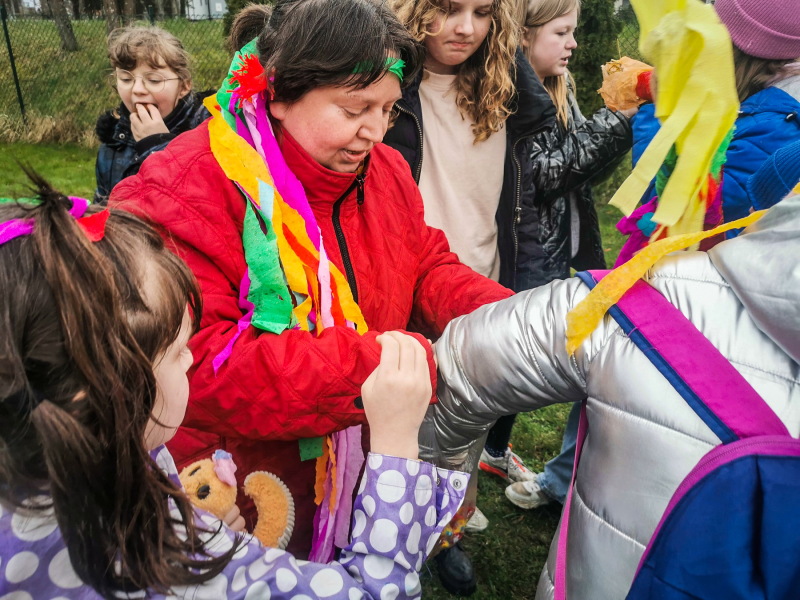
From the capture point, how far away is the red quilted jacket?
130 centimetres

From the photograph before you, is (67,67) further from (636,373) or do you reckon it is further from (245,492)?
(636,373)

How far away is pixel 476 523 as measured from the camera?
2807 millimetres

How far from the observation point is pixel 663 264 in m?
0.98

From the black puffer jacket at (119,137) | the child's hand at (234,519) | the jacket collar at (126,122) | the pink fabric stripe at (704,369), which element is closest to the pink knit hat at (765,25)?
the pink fabric stripe at (704,369)

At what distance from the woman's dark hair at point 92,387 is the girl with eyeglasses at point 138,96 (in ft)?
8.10

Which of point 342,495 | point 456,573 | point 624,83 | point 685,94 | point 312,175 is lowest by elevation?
point 456,573

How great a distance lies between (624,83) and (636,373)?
5.74 feet

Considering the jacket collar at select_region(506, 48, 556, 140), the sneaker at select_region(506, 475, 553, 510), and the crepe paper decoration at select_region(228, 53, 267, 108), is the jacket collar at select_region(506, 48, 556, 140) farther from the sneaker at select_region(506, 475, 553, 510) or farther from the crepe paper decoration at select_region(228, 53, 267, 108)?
the sneaker at select_region(506, 475, 553, 510)

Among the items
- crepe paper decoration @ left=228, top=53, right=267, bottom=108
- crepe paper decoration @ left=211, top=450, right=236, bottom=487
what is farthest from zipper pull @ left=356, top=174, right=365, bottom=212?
crepe paper decoration @ left=211, top=450, right=236, bottom=487

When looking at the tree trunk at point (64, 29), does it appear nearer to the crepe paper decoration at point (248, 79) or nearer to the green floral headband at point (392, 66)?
the crepe paper decoration at point (248, 79)

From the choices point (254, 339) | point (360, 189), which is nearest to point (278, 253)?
point (254, 339)

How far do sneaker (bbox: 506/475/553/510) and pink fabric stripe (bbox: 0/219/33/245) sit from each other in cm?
264

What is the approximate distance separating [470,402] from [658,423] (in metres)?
0.42

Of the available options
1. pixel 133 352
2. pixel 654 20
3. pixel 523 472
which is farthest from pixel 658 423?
pixel 523 472
